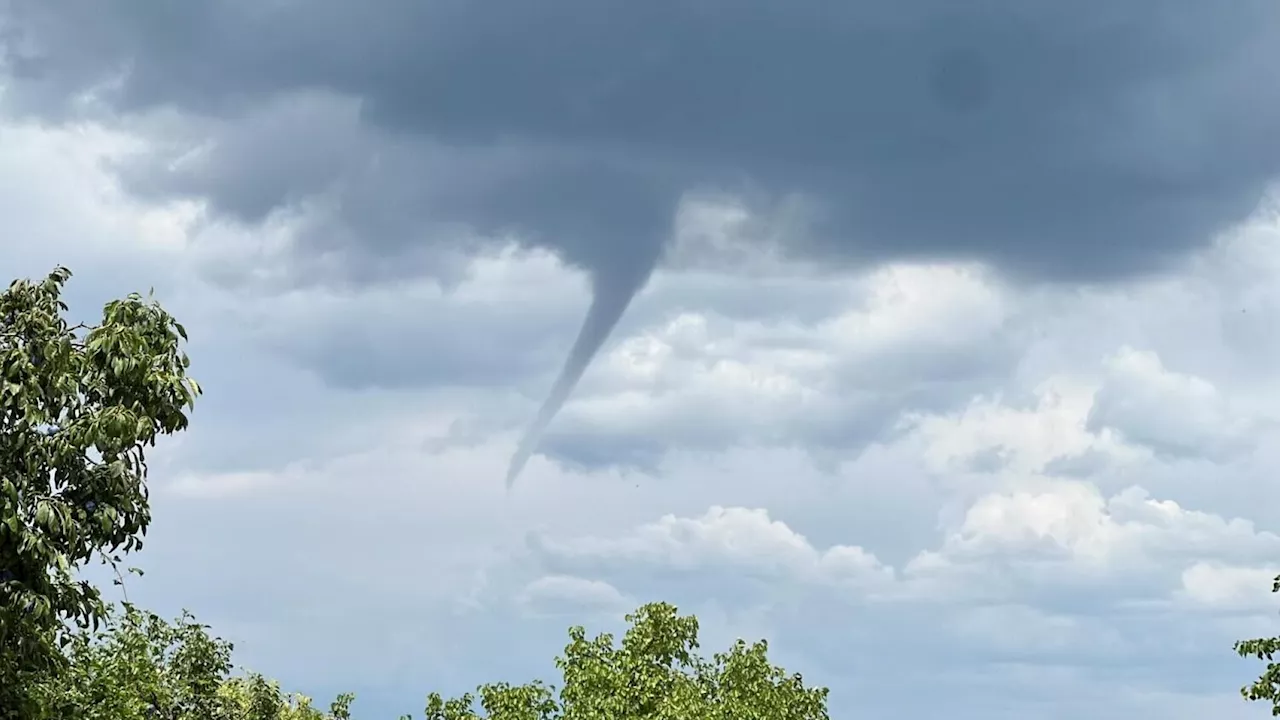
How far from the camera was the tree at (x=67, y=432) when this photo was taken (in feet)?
58.4

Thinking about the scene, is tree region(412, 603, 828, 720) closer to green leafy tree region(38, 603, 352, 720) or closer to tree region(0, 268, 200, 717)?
green leafy tree region(38, 603, 352, 720)

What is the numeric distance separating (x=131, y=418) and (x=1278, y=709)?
26.7m

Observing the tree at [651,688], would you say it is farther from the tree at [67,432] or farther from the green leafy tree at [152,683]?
the tree at [67,432]

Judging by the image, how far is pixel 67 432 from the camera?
18.2 meters

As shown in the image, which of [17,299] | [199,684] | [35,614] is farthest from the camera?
[199,684]

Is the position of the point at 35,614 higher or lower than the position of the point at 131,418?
lower

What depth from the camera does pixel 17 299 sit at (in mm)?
19453

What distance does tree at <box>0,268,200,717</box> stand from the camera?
17797 mm

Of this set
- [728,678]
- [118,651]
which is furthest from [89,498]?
[728,678]

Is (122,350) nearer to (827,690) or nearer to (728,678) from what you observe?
(728,678)

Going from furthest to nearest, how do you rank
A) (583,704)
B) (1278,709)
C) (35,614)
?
(583,704), (1278,709), (35,614)

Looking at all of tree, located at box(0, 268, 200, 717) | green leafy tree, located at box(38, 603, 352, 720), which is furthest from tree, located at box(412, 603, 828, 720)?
tree, located at box(0, 268, 200, 717)

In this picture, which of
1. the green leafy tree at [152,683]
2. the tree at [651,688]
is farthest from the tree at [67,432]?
the tree at [651,688]

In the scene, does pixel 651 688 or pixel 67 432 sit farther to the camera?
pixel 651 688
